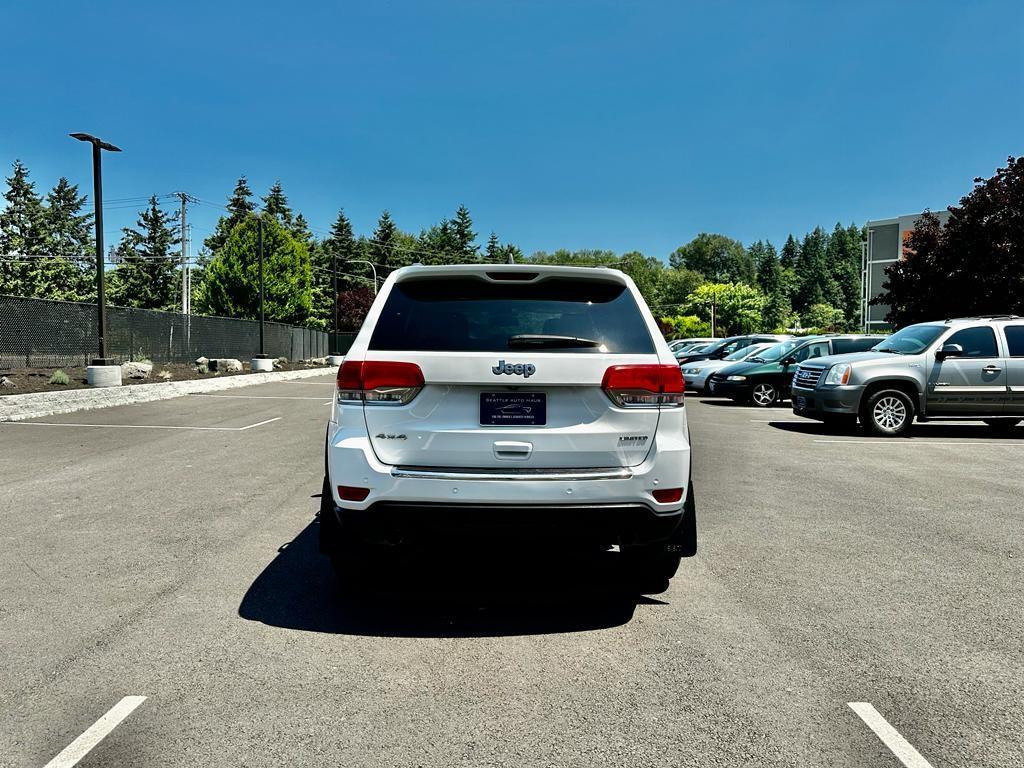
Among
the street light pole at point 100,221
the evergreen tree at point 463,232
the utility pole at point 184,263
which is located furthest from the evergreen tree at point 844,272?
the street light pole at point 100,221

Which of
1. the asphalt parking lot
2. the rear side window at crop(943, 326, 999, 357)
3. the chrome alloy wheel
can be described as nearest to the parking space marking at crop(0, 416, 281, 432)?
the asphalt parking lot

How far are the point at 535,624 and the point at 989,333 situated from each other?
11.7 m

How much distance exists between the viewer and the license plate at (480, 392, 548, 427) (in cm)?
382

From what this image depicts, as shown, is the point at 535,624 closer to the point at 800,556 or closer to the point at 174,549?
the point at 800,556

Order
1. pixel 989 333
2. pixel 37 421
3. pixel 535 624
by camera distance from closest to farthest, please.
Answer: pixel 535 624 < pixel 989 333 < pixel 37 421

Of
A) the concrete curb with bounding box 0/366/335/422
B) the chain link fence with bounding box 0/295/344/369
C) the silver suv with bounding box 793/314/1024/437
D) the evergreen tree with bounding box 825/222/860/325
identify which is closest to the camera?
the silver suv with bounding box 793/314/1024/437

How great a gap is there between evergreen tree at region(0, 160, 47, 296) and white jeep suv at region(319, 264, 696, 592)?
6160 centimetres

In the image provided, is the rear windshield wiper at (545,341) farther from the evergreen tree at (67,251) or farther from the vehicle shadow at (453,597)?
the evergreen tree at (67,251)

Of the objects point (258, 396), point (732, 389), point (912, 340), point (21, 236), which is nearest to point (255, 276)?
point (21, 236)

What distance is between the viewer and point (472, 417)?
12.5 feet

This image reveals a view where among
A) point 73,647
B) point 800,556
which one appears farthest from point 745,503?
point 73,647

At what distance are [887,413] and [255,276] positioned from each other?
2136 inches

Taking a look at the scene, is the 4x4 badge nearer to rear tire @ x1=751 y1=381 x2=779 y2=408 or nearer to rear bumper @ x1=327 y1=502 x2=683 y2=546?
rear bumper @ x1=327 y1=502 x2=683 y2=546

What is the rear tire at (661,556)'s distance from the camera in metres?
4.13
